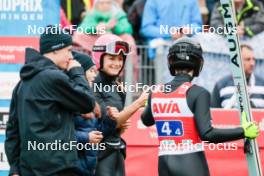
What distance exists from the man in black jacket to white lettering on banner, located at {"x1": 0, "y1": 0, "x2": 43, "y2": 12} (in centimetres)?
201

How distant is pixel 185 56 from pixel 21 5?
254 cm

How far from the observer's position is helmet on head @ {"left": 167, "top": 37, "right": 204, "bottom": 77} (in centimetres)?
946

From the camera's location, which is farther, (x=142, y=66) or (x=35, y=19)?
(x=142, y=66)

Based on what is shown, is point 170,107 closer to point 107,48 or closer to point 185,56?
point 185,56

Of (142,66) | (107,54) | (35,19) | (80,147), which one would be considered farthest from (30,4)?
(142,66)

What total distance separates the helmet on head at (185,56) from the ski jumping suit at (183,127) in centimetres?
10

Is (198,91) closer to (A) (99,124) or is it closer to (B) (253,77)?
(A) (99,124)

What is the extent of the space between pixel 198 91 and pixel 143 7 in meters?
5.71

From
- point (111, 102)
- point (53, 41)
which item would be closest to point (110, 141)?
point (111, 102)

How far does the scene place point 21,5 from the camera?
11.2 meters

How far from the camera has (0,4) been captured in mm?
11258
